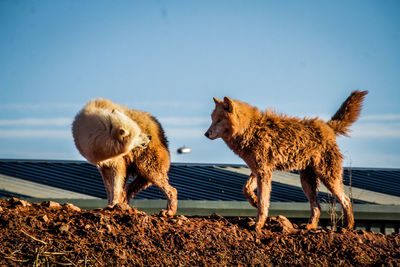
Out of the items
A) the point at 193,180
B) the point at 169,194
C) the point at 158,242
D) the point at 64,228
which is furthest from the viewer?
the point at 193,180

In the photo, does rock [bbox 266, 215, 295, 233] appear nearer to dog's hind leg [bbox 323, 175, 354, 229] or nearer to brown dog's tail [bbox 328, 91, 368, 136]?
dog's hind leg [bbox 323, 175, 354, 229]

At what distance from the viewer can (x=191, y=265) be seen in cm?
519

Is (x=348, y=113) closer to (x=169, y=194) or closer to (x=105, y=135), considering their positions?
(x=169, y=194)

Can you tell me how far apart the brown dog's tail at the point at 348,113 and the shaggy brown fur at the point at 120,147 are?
9.13 ft

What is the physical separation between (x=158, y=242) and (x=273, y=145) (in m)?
2.15

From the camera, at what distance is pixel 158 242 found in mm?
5496

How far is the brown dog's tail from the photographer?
23.1ft

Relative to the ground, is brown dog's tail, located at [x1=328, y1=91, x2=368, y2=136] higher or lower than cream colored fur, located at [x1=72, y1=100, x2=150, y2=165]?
higher

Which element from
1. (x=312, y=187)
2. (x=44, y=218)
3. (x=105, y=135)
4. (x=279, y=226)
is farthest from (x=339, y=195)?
(x=44, y=218)

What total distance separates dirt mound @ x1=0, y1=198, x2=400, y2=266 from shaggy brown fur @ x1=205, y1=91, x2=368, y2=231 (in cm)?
56

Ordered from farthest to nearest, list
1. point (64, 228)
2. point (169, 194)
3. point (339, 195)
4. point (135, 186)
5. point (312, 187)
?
1. point (135, 186)
2. point (169, 194)
3. point (312, 187)
4. point (339, 195)
5. point (64, 228)

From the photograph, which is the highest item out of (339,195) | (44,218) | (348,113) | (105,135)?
(348,113)

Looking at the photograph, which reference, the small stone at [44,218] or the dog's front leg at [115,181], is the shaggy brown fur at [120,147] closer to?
the dog's front leg at [115,181]

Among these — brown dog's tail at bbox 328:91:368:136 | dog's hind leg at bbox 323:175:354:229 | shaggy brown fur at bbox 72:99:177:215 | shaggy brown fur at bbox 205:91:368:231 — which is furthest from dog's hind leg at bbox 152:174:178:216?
brown dog's tail at bbox 328:91:368:136
